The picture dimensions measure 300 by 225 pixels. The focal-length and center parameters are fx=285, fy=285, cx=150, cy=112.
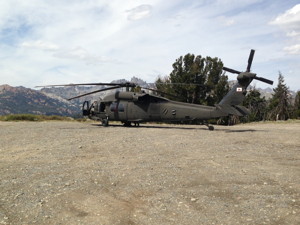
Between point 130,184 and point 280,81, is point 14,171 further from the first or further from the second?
point 280,81

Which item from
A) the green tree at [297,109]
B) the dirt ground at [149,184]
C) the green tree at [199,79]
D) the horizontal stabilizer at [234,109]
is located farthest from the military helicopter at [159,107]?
the green tree at [297,109]

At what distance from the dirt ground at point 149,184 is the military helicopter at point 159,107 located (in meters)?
6.98

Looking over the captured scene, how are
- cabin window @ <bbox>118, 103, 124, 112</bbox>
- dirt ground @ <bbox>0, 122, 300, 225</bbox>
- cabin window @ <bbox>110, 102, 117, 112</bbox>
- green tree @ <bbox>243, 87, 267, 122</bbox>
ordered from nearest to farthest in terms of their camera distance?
dirt ground @ <bbox>0, 122, 300, 225</bbox>
cabin window @ <bbox>118, 103, 124, 112</bbox>
cabin window @ <bbox>110, 102, 117, 112</bbox>
green tree @ <bbox>243, 87, 267, 122</bbox>

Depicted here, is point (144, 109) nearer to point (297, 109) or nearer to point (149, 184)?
point (149, 184)

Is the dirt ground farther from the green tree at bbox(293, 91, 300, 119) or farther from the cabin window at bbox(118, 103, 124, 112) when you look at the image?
the green tree at bbox(293, 91, 300, 119)

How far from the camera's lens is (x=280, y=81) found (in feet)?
252

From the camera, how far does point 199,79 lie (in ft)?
160

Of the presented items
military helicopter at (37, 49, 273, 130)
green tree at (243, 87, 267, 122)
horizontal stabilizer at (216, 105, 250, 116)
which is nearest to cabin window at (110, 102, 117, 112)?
military helicopter at (37, 49, 273, 130)

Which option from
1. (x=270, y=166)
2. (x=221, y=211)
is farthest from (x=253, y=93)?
(x=221, y=211)

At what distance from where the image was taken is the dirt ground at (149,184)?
5.74 meters

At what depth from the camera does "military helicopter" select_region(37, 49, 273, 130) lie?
19.5m

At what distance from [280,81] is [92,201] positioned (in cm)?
7988

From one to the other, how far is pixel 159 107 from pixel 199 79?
28.3 m

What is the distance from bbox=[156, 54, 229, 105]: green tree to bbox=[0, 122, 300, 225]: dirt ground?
35.1 metres
